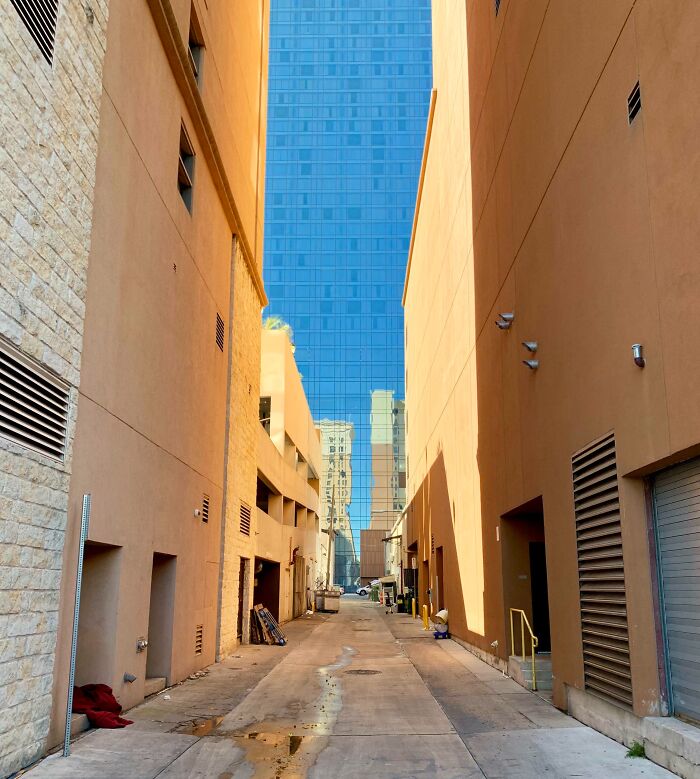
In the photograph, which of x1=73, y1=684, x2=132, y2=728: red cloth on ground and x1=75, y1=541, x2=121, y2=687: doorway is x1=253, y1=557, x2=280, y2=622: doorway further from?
x1=73, y1=684, x2=132, y2=728: red cloth on ground

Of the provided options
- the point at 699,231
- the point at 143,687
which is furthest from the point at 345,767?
the point at 699,231

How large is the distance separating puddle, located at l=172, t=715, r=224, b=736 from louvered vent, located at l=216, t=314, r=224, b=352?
8418mm

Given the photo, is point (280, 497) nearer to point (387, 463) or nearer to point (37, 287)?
point (37, 287)

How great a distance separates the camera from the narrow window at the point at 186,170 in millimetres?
13133

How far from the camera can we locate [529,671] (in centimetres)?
1152

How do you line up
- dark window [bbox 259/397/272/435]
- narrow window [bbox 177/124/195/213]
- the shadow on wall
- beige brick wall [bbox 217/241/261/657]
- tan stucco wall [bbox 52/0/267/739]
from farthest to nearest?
dark window [bbox 259/397/272/435] → the shadow on wall → beige brick wall [bbox 217/241/261/657] → narrow window [bbox 177/124/195/213] → tan stucco wall [bbox 52/0/267/739]

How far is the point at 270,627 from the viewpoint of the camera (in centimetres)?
2028

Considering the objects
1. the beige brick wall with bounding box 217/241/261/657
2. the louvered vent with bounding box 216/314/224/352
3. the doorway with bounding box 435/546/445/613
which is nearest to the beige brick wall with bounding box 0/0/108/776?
the louvered vent with bounding box 216/314/224/352

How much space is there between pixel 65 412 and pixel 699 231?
19.7 feet

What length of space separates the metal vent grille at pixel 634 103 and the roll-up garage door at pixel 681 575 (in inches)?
131

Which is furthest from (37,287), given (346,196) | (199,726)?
(346,196)

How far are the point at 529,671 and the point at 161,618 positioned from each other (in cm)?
576

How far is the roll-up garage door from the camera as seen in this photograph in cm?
652

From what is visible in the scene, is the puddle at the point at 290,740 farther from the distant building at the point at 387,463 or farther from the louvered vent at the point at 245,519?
the distant building at the point at 387,463
